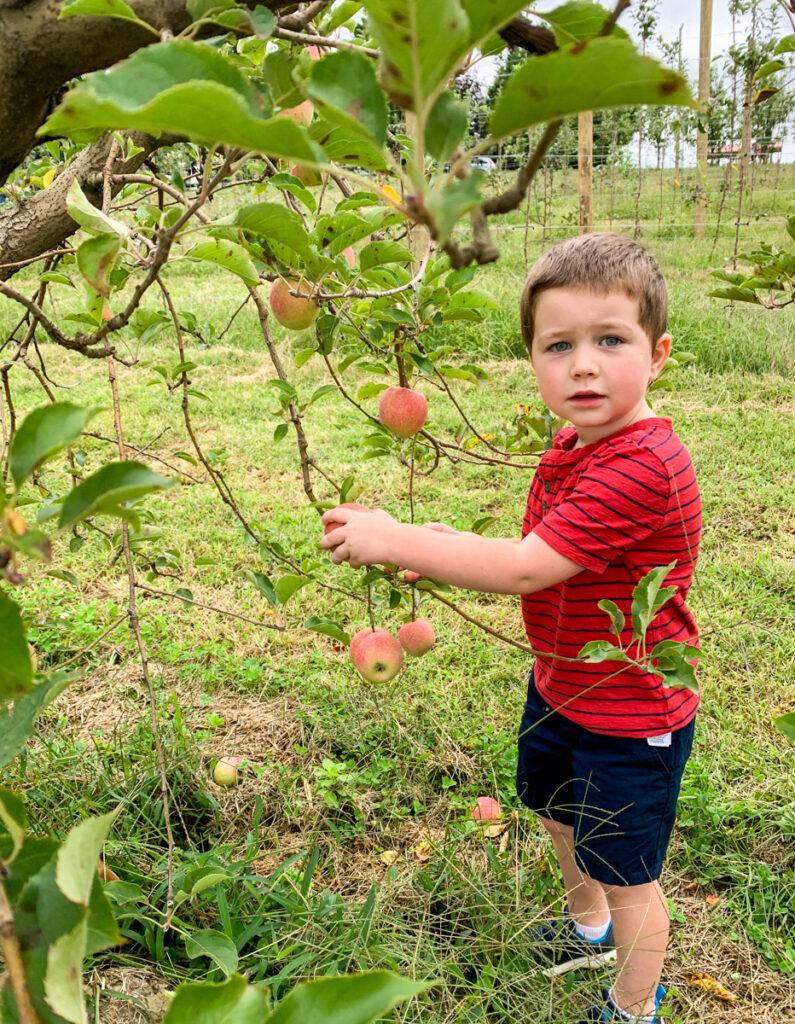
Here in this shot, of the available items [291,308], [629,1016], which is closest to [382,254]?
[291,308]

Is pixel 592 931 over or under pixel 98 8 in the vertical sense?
under

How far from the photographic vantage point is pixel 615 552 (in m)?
1.20

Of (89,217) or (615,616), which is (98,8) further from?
(615,616)

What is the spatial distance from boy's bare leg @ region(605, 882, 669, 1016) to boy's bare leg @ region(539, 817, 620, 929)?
0.39 feet

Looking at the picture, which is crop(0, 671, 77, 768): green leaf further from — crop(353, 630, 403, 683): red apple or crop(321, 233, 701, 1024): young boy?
crop(353, 630, 403, 683): red apple

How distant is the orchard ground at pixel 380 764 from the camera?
4.56ft

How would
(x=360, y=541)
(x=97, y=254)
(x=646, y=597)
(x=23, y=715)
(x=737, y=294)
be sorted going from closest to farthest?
1. (x=23, y=715)
2. (x=97, y=254)
3. (x=646, y=597)
4. (x=360, y=541)
5. (x=737, y=294)

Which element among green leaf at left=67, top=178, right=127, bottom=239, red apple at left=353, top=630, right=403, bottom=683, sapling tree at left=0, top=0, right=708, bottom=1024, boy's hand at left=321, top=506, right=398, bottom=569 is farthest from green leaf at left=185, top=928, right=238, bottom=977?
green leaf at left=67, top=178, right=127, bottom=239

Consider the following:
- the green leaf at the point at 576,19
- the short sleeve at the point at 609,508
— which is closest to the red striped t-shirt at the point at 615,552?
the short sleeve at the point at 609,508

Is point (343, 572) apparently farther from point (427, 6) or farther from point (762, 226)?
point (762, 226)

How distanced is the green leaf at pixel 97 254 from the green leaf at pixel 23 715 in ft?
1.14

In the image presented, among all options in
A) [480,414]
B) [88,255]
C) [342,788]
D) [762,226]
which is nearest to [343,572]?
[342,788]

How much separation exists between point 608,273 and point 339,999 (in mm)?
1015

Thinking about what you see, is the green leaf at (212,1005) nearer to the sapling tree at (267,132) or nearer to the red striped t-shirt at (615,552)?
the sapling tree at (267,132)
